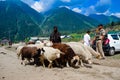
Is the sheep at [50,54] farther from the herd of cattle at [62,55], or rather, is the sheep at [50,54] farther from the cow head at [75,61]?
the cow head at [75,61]

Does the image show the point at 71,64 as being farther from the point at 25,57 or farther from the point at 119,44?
the point at 119,44

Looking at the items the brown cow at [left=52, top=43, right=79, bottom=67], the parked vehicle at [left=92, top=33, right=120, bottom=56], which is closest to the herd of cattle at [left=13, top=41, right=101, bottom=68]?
the brown cow at [left=52, top=43, right=79, bottom=67]

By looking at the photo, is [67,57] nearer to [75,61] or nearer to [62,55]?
[62,55]

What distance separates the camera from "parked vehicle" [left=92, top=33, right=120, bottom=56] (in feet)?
81.3

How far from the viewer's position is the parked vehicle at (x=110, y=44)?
24781 millimetres

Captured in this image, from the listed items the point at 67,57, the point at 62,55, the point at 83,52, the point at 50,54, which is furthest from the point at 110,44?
the point at 50,54

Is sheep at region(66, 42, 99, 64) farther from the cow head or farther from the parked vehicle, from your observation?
the parked vehicle

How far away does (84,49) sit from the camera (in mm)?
17984

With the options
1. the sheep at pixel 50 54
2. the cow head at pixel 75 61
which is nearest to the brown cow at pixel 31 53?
the sheep at pixel 50 54

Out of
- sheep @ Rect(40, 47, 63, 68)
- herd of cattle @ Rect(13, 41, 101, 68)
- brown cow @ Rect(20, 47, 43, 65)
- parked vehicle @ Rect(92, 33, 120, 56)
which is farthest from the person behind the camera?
parked vehicle @ Rect(92, 33, 120, 56)

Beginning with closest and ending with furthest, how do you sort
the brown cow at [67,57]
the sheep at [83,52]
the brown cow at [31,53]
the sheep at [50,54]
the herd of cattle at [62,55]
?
1. the sheep at [50,54]
2. the herd of cattle at [62,55]
3. the brown cow at [67,57]
4. the sheep at [83,52]
5. the brown cow at [31,53]

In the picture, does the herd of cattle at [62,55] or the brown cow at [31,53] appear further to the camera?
the brown cow at [31,53]

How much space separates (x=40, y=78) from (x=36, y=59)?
4952 millimetres

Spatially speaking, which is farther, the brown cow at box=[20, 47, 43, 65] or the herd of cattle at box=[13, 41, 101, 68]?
the brown cow at box=[20, 47, 43, 65]
